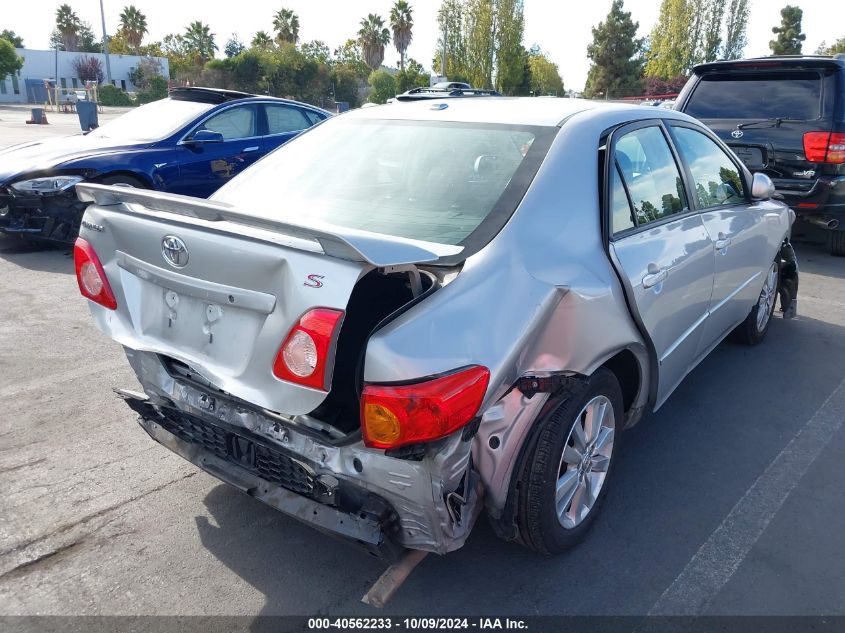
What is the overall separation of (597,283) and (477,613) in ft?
4.14

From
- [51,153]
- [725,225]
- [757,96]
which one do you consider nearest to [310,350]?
[725,225]

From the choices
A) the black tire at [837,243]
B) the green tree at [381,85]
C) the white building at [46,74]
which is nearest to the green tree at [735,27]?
the green tree at [381,85]

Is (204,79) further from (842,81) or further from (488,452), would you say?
(488,452)

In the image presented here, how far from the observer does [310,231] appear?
194 centimetres

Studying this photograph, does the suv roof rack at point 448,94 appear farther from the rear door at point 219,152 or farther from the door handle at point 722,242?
the rear door at point 219,152

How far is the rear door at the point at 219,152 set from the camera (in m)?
7.51

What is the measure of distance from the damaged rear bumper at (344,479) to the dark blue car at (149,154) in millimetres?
5340

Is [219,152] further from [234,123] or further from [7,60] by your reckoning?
[7,60]

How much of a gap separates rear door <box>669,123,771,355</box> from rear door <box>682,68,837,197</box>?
109 inches

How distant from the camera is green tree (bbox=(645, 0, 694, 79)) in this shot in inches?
2084

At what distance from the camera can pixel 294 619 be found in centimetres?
235

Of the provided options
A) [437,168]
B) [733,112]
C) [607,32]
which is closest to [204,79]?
[607,32]

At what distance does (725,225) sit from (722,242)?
6.5 inches

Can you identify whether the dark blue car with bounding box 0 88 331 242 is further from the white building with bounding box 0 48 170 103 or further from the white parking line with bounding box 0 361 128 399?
the white building with bounding box 0 48 170 103
